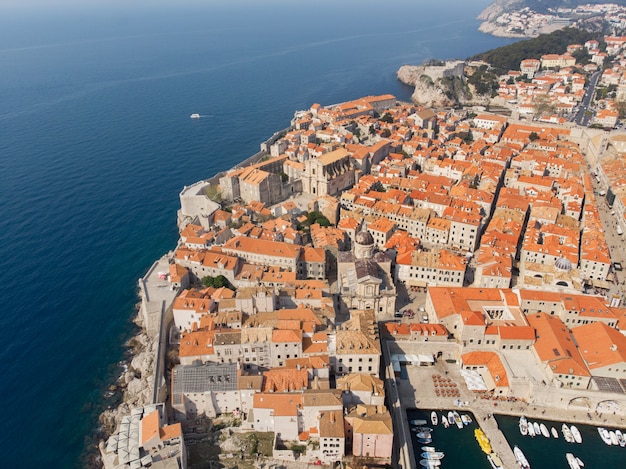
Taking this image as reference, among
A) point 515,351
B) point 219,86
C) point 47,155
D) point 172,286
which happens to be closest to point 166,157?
point 47,155

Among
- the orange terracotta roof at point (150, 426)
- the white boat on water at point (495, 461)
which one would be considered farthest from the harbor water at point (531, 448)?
the orange terracotta roof at point (150, 426)

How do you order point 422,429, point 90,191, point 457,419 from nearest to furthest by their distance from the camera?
point 422,429 < point 457,419 < point 90,191

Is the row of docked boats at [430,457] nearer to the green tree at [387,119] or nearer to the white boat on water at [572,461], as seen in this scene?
the white boat on water at [572,461]

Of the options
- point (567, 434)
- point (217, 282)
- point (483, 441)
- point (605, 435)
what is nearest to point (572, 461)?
point (567, 434)

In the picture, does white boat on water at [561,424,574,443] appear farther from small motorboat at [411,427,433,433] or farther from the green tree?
the green tree

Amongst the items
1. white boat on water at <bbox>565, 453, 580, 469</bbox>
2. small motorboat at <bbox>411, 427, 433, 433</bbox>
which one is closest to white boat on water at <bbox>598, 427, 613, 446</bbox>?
white boat on water at <bbox>565, 453, 580, 469</bbox>

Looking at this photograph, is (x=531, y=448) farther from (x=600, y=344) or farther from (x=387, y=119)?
(x=387, y=119)

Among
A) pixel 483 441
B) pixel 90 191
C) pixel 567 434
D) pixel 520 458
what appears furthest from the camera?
pixel 90 191

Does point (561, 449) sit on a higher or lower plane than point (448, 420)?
lower

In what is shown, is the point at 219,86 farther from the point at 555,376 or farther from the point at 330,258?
the point at 555,376
